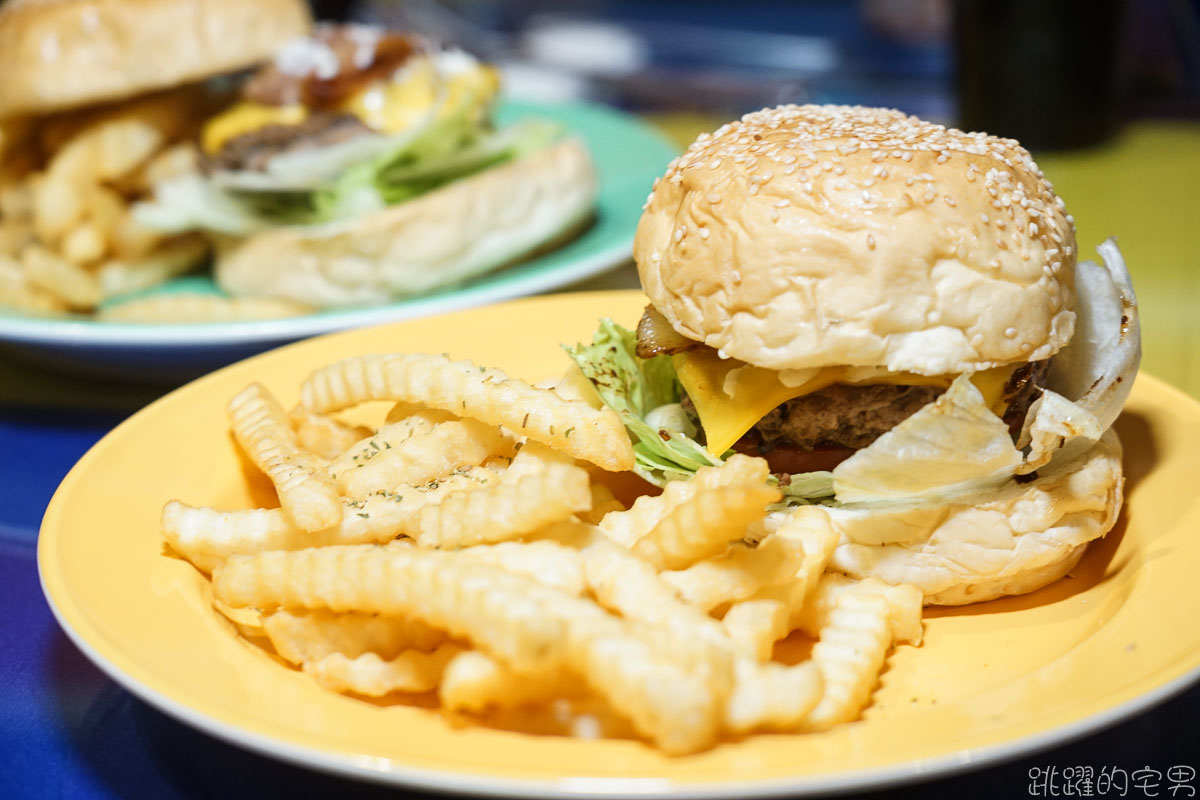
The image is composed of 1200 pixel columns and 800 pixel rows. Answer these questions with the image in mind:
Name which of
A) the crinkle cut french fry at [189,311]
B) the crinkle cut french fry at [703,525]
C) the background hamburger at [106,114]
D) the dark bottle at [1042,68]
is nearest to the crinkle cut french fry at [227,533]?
the crinkle cut french fry at [703,525]

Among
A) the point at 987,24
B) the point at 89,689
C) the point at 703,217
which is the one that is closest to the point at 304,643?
the point at 89,689

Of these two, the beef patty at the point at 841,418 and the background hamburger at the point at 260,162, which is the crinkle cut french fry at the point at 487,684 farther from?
the background hamburger at the point at 260,162

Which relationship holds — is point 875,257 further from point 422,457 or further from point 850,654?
point 422,457

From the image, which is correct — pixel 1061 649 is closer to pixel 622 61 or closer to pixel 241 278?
pixel 241 278

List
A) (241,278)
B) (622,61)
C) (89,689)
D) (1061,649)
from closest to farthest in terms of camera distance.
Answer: (1061,649)
(89,689)
(241,278)
(622,61)

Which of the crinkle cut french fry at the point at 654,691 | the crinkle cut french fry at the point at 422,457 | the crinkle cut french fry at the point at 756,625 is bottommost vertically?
the crinkle cut french fry at the point at 422,457
